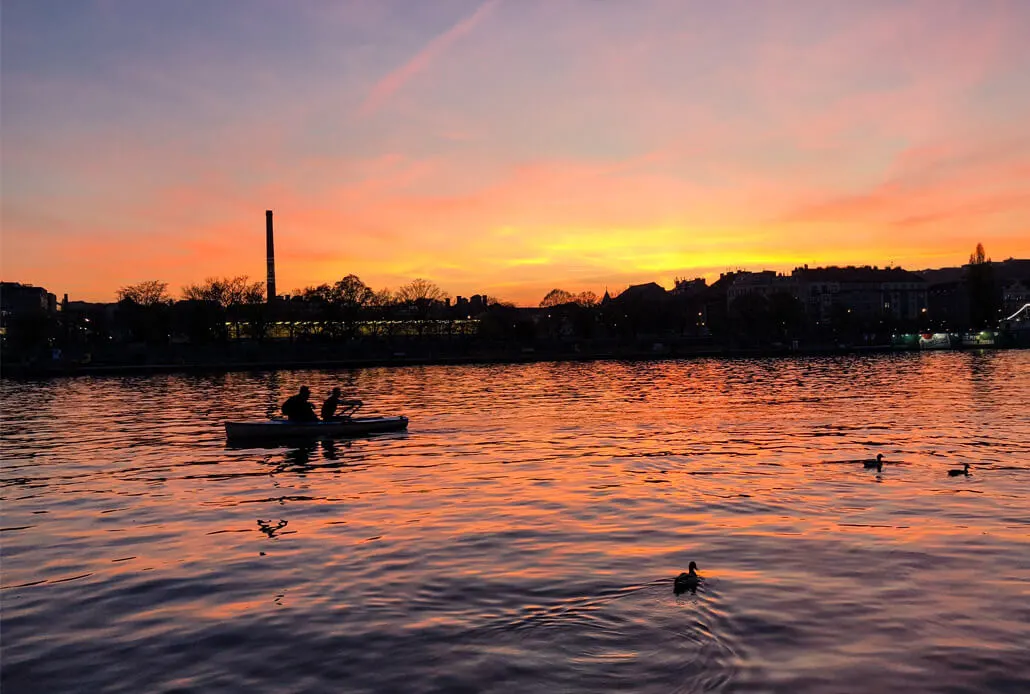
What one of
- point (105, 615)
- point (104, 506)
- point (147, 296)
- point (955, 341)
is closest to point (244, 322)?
point (147, 296)

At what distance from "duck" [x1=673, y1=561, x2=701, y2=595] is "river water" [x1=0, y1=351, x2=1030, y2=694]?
0.22m

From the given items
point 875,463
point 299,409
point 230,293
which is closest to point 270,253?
point 230,293

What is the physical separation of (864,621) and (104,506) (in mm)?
18836

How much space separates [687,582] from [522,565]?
3.28 metres

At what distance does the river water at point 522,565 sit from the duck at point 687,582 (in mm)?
224

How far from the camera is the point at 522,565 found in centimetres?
1678

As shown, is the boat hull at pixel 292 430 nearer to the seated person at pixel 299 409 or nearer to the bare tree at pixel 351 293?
the seated person at pixel 299 409

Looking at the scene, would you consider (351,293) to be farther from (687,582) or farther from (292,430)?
(687,582)

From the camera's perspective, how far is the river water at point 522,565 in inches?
466

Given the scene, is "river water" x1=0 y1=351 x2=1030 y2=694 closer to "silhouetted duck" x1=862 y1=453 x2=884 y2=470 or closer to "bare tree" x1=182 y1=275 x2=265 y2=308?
"silhouetted duck" x1=862 y1=453 x2=884 y2=470

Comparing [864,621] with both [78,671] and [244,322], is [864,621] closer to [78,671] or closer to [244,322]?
[78,671]

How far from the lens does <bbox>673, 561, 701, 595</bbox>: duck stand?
47.7 ft

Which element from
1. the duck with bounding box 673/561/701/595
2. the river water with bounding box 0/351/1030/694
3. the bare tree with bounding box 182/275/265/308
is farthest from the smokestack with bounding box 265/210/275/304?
the duck with bounding box 673/561/701/595

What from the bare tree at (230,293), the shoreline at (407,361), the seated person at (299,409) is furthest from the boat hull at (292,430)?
the bare tree at (230,293)
